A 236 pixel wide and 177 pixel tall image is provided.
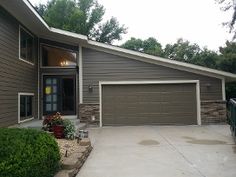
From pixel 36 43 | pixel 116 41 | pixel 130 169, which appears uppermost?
pixel 116 41

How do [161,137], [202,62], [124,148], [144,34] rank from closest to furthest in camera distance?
[124,148], [161,137], [202,62], [144,34]

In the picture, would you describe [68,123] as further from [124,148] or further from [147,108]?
[147,108]

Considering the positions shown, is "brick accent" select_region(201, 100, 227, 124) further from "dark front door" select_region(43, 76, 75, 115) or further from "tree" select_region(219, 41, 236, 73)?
"tree" select_region(219, 41, 236, 73)

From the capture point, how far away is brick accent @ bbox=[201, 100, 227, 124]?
15.0 metres

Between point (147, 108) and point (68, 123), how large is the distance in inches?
238

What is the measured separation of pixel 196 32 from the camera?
38.8 meters

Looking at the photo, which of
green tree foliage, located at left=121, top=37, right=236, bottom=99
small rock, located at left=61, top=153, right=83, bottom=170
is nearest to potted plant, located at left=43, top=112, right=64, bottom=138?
small rock, located at left=61, top=153, right=83, bottom=170

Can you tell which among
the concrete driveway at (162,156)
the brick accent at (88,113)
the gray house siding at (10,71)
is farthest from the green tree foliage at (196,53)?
the gray house siding at (10,71)

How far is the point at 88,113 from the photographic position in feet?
49.2

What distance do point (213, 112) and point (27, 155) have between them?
11778mm

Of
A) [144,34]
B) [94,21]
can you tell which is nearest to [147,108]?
[94,21]

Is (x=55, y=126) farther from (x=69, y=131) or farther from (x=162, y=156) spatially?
(x=162, y=156)

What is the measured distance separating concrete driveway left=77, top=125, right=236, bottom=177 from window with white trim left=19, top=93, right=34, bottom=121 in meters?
3.61

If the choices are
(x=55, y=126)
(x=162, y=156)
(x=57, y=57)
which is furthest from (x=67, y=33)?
(x=162, y=156)
